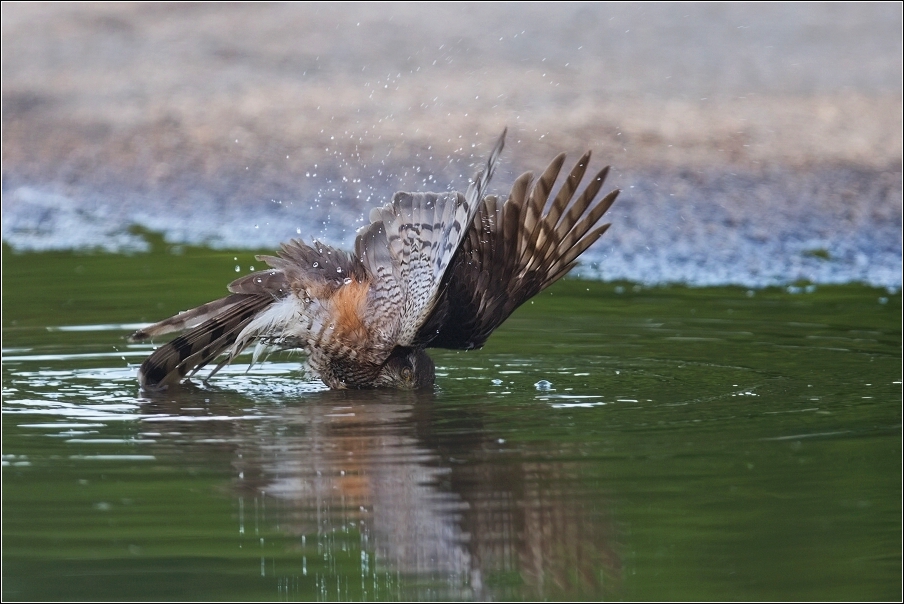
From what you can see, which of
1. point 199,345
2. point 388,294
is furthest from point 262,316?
point 388,294

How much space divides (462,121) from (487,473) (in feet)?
32.8

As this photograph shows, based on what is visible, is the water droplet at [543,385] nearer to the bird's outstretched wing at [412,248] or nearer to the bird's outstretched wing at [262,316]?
the bird's outstretched wing at [412,248]

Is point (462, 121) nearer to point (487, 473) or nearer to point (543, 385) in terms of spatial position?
point (543, 385)

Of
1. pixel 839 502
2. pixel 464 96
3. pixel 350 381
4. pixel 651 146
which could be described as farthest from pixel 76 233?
pixel 839 502

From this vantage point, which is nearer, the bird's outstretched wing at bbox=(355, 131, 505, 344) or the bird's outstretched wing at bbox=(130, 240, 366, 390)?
the bird's outstretched wing at bbox=(355, 131, 505, 344)

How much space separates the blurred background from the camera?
1291 cm

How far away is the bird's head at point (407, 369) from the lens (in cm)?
742

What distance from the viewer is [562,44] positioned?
54.8 ft

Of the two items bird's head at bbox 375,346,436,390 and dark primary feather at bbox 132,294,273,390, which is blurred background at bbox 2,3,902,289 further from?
dark primary feather at bbox 132,294,273,390

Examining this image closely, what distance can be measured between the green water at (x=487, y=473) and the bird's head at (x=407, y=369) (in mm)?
123

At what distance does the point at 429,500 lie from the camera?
5316 millimetres

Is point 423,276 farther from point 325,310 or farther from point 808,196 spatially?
point 808,196

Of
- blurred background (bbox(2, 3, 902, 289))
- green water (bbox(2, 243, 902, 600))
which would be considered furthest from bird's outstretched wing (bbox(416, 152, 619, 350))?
blurred background (bbox(2, 3, 902, 289))

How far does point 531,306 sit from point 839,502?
5.25 metres
